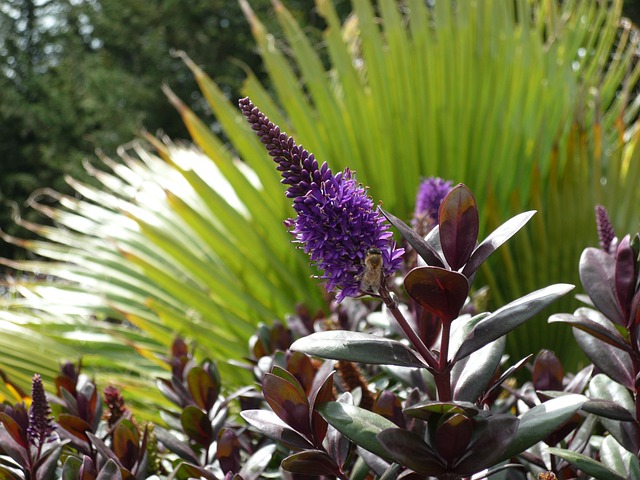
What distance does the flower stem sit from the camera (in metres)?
0.67

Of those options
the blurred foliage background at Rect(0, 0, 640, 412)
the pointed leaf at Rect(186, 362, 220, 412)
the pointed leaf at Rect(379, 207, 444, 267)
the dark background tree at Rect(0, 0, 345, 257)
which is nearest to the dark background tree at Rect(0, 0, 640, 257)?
the dark background tree at Rect(0, 0, 345, 257)

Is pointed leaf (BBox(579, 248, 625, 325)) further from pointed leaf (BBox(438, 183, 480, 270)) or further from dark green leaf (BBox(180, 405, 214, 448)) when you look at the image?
dark green leaf (BBox(180, 405, 214, 448))

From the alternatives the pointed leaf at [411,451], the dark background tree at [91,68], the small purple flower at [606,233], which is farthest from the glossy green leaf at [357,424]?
the dark background tree at [91,68]

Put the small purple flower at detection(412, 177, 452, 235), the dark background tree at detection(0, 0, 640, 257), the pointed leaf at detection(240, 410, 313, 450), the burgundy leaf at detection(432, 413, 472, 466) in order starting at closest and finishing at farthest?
the burgundy leaf at detection(432, 413, 472, 466)
the pointed leaf at detection(240, 410, 313, 450)
the small purple flower at detection(412, 177, 452, 235)
the dark background tree at detection(0, 0, 640, 257)

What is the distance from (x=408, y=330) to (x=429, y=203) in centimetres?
97

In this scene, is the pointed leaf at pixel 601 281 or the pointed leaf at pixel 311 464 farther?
the pointed leaf at pixel 601 281

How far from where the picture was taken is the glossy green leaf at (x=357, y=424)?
2.14ft

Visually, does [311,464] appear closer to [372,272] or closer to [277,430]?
[277,430]

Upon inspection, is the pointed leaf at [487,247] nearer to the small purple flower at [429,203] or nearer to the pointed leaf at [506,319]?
the pointed leaf at [506,319]

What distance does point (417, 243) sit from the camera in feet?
2.22

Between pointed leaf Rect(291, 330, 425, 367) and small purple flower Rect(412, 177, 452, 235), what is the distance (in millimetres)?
909

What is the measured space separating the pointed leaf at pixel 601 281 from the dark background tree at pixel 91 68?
14163 millimetres

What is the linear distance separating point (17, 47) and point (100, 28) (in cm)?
197

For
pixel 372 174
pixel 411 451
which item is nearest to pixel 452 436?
pixel 411 451
